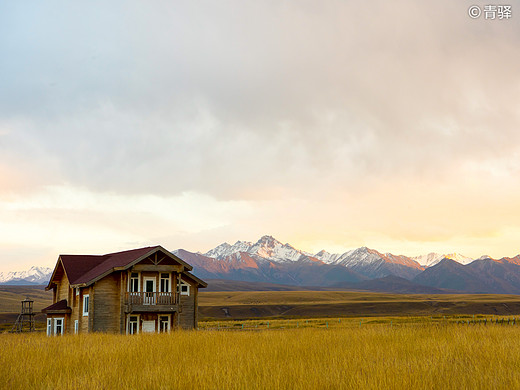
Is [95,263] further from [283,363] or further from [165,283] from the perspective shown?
[283,363]

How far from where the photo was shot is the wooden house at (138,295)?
3578 centimetres

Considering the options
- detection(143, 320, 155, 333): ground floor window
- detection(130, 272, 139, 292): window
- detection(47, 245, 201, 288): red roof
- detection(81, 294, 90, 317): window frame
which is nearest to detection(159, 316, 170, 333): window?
detection(143, 320, 155, 333): ground floor window

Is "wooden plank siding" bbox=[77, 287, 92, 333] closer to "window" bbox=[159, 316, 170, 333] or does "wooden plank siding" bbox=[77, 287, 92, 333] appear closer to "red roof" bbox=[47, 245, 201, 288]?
"red roof" bbox=[47, 245, 201, 288]

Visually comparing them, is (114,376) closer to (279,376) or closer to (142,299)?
(279,376)

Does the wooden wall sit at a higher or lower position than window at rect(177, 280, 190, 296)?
lower

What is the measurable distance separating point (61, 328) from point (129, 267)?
470 inches

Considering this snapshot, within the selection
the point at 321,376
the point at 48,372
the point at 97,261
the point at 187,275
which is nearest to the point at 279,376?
the point at 321,376

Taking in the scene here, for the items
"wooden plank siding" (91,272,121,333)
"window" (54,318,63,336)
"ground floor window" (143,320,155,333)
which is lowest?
"window" (54,318,63,336)

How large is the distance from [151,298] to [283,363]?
27123 mm

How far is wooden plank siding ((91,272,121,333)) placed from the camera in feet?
119

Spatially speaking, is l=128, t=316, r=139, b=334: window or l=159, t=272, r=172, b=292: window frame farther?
l=159, t=272, r=172, b=292: window frame

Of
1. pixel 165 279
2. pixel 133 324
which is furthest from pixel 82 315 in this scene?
pixel 165 279

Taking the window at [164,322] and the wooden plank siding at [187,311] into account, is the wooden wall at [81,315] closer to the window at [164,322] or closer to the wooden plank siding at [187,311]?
the window at [164,322]

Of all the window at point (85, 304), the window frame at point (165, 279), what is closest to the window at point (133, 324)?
the window frame at point (165, 279)
